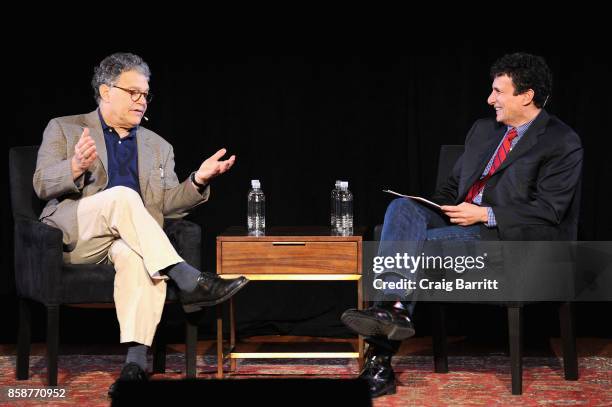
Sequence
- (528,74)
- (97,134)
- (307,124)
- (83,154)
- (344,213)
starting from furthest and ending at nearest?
(307,124) < (344,213) < (97,134) < (528,74) < (83,154)

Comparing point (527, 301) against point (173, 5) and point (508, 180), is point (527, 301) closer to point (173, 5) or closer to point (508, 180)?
point (508, 180)

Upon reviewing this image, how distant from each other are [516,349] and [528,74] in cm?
114

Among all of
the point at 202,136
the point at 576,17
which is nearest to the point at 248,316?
the point at 202,136

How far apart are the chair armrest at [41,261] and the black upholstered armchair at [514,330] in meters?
1.27

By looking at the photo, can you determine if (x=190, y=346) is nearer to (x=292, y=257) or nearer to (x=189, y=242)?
(x=189, y=242)

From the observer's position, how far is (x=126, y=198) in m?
4.09

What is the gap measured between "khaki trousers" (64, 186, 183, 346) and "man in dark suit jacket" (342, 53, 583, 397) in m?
0.76

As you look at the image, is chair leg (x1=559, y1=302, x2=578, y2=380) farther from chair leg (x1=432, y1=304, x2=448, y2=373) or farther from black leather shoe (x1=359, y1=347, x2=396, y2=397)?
black leather shoe (x1=359, y1=347, x2=396, y2=397)

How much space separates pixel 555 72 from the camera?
16.4ft

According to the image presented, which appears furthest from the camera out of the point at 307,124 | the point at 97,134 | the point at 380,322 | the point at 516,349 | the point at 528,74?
the point at 307,124

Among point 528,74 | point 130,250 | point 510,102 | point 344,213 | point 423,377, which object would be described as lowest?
point 423,377

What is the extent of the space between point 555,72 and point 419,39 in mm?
657

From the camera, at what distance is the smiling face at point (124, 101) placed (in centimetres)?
447

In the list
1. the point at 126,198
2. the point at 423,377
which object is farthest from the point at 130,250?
the point at 423,377
